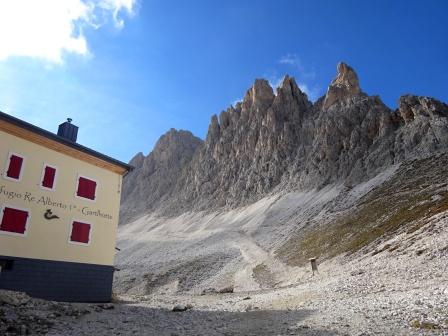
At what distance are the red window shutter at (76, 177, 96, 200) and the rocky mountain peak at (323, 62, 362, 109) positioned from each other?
4232 inches

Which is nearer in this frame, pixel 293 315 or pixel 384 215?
pixel 293 315

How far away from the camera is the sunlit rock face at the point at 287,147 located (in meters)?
90.6

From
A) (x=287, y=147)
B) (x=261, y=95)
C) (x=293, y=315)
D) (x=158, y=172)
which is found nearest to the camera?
(x=293, y=315)

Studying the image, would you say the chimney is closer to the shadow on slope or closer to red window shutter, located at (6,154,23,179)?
red window shutter, located at (6,154,23,179)

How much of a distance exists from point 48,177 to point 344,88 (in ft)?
379

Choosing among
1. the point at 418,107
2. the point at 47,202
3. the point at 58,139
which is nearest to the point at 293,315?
the point at 47,202

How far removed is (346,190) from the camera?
274ft

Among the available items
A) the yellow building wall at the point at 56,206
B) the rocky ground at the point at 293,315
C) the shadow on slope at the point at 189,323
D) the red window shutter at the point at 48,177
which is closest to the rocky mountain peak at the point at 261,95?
the yellow building wall at the point at 56,206

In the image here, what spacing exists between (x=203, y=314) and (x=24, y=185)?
14.7 metres

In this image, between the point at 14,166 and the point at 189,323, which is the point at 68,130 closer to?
the point at 14,166

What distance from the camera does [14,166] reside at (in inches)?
955

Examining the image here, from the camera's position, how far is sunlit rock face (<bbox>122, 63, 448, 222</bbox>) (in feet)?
297

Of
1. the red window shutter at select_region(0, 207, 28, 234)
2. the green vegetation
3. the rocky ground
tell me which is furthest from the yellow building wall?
the green vegetation

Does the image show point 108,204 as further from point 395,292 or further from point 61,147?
point 395,292
